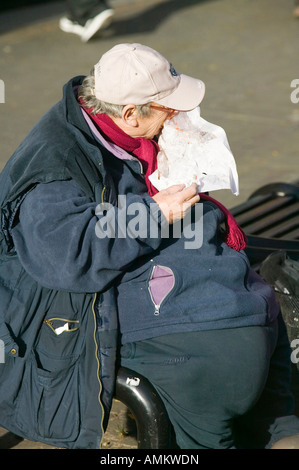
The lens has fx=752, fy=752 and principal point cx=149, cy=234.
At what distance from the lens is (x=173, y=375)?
2.39 meters

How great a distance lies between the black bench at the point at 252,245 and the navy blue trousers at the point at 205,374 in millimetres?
46

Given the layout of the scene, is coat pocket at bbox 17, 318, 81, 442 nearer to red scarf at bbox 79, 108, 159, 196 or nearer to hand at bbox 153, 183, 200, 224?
hand at bbox 153, 183, 200, 224

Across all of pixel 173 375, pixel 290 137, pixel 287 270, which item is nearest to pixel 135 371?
pixel 173 375

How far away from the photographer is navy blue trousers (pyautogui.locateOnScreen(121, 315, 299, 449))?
2396 mm

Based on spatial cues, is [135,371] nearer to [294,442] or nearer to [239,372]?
[239,372]

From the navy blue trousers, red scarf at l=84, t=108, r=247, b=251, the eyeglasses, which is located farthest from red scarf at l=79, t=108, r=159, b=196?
the navy blue trousers

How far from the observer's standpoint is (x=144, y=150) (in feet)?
8.53

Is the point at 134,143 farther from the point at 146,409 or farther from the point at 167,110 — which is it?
the point at 146,409

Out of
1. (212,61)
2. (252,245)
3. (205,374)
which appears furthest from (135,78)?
(212,61)

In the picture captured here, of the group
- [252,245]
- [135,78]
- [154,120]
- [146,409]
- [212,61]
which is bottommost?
[212,61]

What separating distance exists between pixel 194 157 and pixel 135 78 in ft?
1.12

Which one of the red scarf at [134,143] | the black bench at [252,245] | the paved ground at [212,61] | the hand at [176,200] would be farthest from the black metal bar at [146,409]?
the paved ground at [212,61]

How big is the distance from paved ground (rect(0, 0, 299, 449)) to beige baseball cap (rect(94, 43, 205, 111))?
2493 mm

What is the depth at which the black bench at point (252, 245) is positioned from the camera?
237 centimetres
